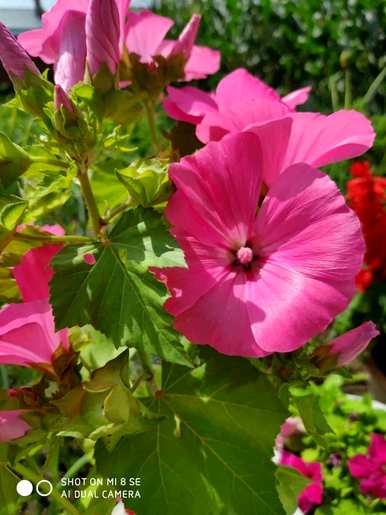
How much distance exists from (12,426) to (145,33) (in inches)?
11.3

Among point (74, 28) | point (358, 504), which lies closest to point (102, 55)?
point (74, 28)

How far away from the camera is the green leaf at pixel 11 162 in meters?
0.33

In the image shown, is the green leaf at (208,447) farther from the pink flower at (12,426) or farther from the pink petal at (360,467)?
the pink petal at (360,467)

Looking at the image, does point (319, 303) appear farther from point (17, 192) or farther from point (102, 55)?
point (17, 192)

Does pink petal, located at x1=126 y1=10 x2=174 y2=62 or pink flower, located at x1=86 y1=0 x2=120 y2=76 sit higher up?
pink flower, located at x1=86 y1=0 x2=120 y2=76

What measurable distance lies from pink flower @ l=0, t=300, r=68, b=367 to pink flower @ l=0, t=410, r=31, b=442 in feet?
0.09

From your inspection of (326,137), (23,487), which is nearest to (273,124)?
(326,137)

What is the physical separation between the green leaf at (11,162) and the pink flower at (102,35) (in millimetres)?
58

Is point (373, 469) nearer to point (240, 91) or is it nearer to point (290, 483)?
point (290, 483)

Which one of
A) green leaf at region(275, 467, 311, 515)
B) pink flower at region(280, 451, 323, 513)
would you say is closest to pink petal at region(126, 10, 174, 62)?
green leaf at region(275, 467, 311, 515)

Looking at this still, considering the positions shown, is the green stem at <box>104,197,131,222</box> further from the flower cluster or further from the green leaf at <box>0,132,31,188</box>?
the flower cluster

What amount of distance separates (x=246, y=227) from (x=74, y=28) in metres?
0.15

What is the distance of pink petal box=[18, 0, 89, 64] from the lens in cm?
38

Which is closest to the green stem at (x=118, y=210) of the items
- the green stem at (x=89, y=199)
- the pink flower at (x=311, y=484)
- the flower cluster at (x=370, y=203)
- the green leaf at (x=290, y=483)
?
the green stem at (x=89, y=199)
